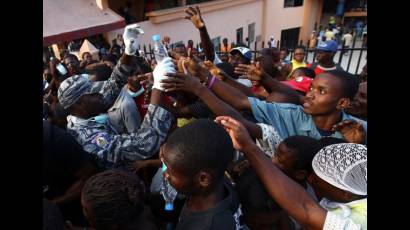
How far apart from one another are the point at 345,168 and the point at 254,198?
48 centimetres

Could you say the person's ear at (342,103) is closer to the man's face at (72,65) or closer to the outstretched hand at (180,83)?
the outstretched hand at (180,83)

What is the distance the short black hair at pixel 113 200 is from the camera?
1283mm

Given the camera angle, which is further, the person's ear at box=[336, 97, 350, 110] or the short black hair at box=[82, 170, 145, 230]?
the person's ear at box=[336, 97, 350, 110]

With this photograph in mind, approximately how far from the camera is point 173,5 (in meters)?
12.0

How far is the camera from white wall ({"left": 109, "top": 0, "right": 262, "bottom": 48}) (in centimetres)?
1088

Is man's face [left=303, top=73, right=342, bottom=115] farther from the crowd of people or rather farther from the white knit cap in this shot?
the white knit cap

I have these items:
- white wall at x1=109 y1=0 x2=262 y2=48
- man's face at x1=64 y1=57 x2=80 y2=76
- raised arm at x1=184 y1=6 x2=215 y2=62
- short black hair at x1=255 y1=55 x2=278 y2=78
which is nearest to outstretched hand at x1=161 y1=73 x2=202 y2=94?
raised arm at x1=184 y1=6 x2=215 y2=62

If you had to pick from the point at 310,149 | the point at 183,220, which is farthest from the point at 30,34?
the point at 310,149

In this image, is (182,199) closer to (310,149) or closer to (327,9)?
(310,149)

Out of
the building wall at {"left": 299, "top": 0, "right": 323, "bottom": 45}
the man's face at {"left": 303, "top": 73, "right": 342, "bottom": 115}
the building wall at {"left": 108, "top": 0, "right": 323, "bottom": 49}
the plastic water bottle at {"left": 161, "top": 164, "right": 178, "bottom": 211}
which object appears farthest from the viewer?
the building wall at {"left": 299, "top": 0, "right": 323, "bottom": 45}

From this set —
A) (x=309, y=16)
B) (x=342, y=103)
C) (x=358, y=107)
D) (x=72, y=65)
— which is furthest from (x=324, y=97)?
(x=309, y=16)

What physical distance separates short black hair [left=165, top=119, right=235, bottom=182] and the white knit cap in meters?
0.44

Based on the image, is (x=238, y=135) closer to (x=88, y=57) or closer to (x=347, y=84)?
(x=347, y=84)
